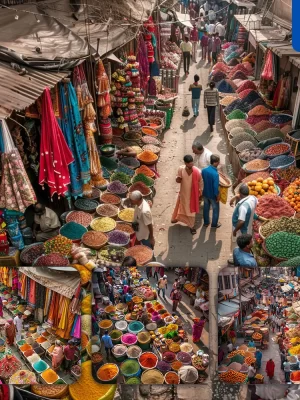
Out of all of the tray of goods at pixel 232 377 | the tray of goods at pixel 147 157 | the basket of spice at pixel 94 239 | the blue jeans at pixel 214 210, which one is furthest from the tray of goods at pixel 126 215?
the tray of goods at pixel 232 377

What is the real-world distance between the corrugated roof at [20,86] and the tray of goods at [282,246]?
323 centimetres

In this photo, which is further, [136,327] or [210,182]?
[210,182]

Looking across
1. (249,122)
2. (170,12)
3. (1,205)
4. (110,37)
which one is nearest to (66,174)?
(1,205)

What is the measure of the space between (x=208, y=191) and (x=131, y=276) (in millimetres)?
3028

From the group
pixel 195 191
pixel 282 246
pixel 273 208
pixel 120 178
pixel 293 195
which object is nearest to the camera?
pixel 282 246

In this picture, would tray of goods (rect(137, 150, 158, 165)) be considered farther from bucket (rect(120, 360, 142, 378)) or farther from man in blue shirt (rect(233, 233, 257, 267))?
bucket (rect(120, 360, 142, 378))

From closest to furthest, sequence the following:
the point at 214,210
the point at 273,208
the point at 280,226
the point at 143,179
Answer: the point at 280,226 → the point at 273,208 → the point at 214,210 → the point at 143,179

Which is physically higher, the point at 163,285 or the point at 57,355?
the point at 163,285

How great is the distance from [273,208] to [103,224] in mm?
2375

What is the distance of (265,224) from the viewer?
604 cm

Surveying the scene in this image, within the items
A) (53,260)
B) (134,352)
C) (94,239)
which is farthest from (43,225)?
(134,352)

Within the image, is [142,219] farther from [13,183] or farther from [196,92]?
[196,92]

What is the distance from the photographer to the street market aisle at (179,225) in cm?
638

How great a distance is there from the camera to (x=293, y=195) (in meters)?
6.60
